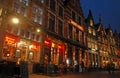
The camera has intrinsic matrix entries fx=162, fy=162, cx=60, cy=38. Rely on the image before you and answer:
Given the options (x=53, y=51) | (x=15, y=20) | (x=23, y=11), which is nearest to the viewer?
(x=15, y=20)

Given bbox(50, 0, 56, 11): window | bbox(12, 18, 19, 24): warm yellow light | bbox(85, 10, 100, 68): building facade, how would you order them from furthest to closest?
1. bbox(85, 10, 100, 68): building facade
2. bbox(50, 0, 56, 11): window
3. bbox(12, 18, 19, 24): warm yellow light

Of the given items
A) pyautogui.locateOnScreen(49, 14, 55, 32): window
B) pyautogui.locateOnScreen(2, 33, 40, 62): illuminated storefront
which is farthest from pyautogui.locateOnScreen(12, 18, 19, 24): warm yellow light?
pyautogui.locateOnScreen(49, 14, 55, 32): window

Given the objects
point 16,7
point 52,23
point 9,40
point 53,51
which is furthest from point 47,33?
point 9,40

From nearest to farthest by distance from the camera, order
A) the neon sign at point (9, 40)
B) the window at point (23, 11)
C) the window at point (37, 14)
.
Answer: the neon sign at point (9, 40) < the window at point (23, 11) < the window at point (37, 14)

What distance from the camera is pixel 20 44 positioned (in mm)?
17734

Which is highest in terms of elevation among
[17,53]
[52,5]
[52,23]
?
[52,5]

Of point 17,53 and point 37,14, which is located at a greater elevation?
point 37,14

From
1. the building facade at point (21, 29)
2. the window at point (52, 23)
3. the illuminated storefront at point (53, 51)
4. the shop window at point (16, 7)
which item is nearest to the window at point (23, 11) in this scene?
the building facade at point (21, 29)

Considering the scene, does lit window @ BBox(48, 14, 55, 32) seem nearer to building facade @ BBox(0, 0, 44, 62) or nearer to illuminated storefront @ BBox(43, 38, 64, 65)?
illuminated storefront @ BBox(43, 38, 64, 65)

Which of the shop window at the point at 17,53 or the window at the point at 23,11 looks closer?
the shop window at the point at 17,53

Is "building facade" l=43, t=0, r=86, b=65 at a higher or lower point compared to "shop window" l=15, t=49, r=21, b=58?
higher

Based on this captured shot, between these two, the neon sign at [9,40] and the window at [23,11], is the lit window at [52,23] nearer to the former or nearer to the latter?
the window at [23,11]

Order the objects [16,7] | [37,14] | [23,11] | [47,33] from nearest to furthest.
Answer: [16,7] < [23,11] < [37,14] < [47,33]

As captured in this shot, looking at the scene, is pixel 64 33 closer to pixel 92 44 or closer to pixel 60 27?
pixel 60 27
